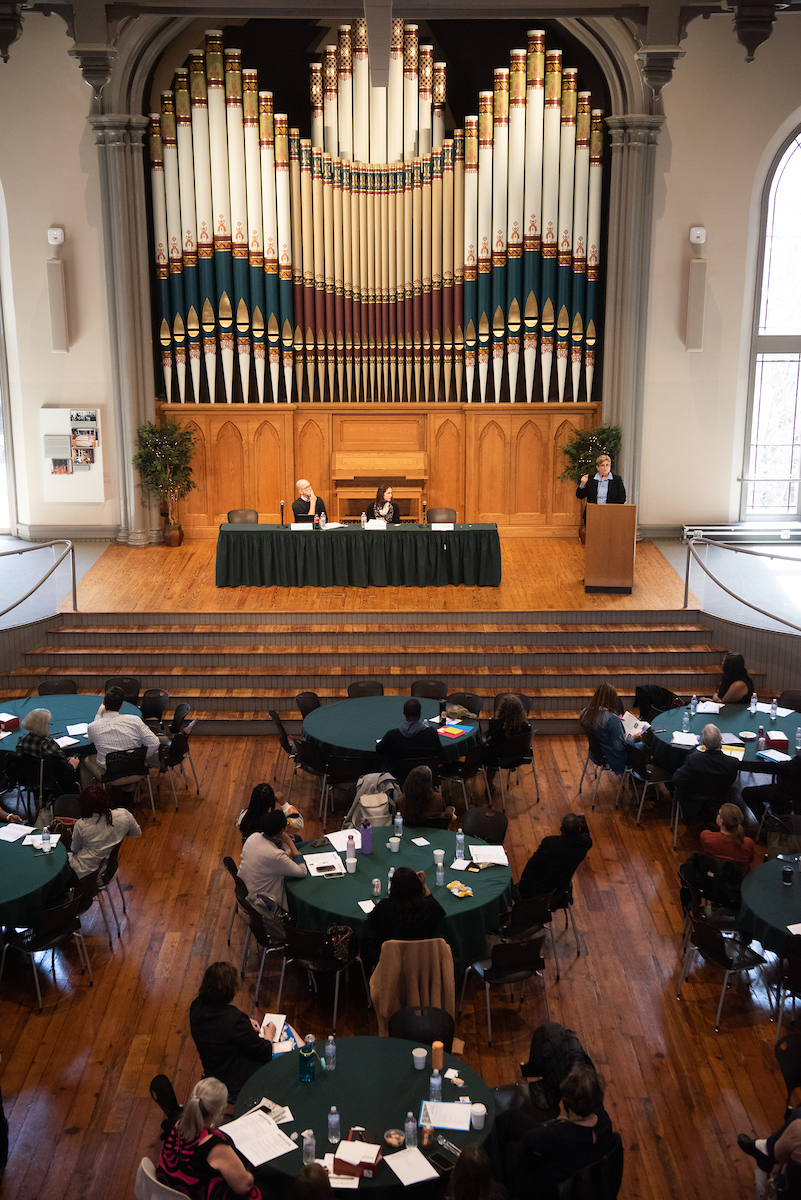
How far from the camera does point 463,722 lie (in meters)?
8.91

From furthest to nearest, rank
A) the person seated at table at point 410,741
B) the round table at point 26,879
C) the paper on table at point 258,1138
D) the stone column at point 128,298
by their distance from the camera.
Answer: the stone column at point 128,298 < the person seated at table at point 410,741 < the round table at point 26,879 < the paper on table at point 258,1138

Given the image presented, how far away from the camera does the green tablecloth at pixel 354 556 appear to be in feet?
39.8

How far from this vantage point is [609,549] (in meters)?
12.0

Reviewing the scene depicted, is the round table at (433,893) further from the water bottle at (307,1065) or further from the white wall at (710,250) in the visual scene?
the white wall at (710,250)

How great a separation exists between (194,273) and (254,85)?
2.37 m

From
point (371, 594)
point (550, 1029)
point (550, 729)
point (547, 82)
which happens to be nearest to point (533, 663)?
point (550, 729)

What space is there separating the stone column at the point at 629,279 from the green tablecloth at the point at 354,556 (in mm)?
2966

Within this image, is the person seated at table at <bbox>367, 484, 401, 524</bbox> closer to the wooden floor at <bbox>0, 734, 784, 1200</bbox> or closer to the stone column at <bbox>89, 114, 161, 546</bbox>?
the stone column at <bbox>89, 114, 161, 546</bbox>

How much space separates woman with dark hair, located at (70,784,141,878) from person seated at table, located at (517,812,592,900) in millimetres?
2580

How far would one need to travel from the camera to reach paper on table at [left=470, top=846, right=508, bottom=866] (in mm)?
6676

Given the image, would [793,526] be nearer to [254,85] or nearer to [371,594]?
[371,594]

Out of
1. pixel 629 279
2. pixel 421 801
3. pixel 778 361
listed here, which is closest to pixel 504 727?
pixel 421 801

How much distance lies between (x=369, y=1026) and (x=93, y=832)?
2.10 m

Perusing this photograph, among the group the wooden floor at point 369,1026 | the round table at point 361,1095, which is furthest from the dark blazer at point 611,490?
the round table at point 361,1095
